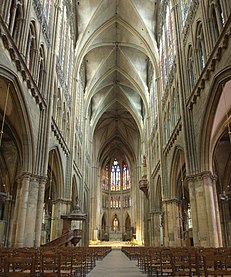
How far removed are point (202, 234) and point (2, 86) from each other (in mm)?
12940

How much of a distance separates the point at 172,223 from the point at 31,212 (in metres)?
13.0

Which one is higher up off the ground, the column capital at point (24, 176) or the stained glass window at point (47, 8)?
the stained glass window at point (47, 8)

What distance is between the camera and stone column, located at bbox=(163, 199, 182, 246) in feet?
77.0

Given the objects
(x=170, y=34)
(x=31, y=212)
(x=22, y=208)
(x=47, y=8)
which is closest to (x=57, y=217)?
(x=31, y=212)

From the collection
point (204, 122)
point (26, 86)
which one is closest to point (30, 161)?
point (26, 86)

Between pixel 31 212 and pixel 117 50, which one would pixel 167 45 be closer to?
pixel 117 50

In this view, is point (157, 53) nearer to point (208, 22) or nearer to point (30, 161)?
point (208, 22)

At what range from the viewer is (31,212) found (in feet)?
52.3

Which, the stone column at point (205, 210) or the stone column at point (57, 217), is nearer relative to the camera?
the stone column at point (205, 210)

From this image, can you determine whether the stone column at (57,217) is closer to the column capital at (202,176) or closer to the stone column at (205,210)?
the stone column at (205,210)

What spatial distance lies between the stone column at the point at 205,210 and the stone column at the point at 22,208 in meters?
9.33

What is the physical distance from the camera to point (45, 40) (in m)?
19.6

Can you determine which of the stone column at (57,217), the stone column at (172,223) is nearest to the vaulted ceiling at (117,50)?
the stone column at (172,223)

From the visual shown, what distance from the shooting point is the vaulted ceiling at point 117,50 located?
30109 mm
